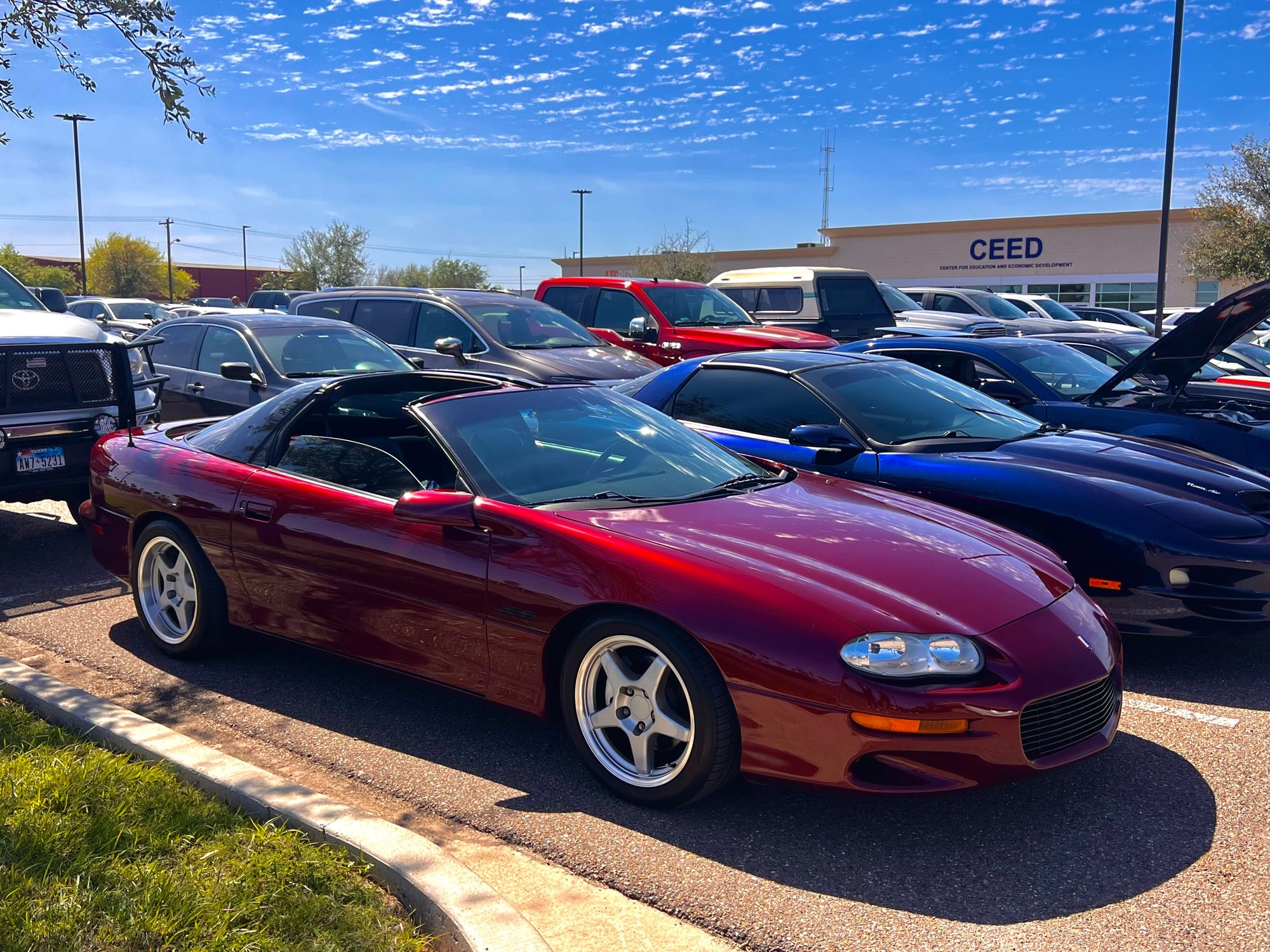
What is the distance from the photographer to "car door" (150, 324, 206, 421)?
9.95 m

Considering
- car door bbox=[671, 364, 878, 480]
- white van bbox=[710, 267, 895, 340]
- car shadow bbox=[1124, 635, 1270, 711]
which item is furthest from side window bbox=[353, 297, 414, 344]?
car shadow bbox=[1124, 635, 1270, 711]

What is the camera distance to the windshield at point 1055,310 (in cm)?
2381

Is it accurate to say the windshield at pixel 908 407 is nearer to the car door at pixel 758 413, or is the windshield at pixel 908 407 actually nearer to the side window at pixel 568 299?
the car door at pixel 758 413

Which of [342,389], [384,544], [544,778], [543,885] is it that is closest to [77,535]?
[342,389]

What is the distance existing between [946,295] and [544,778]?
19.7m

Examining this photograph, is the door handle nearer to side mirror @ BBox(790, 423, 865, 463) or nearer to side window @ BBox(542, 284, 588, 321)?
side mirror @ BBox(790, 423, 865, 463)

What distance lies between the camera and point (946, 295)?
72.3 ft

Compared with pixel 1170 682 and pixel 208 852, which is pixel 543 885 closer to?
pixel 208 852

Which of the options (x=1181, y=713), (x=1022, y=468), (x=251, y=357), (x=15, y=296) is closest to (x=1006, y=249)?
(x=251, y=357)

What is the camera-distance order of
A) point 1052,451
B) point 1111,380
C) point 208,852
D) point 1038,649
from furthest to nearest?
point 1111,380 < point 1052,451 < point 1038,649 < point 208,852

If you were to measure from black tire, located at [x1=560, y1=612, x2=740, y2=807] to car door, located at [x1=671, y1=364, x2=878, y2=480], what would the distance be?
2407mm

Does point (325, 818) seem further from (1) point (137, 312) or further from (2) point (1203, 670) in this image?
(1) point (137, 312)

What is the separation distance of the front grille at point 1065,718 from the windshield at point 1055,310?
69.6ft

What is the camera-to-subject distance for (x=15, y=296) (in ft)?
29.5
